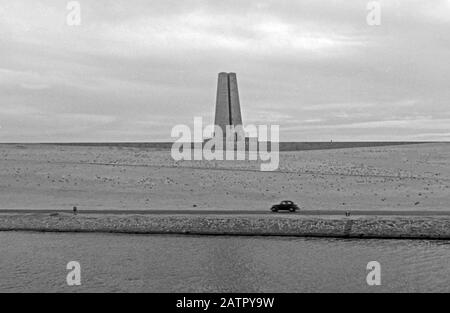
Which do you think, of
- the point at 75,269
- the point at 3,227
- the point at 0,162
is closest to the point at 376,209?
the point at 75,269

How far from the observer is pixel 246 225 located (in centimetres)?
3856

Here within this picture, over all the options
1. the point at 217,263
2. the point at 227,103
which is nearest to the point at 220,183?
the point at 227,103

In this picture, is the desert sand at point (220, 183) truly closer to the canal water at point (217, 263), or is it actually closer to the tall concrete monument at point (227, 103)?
the tall concrete monument at point (227, 103)

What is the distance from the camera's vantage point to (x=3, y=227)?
40.7m

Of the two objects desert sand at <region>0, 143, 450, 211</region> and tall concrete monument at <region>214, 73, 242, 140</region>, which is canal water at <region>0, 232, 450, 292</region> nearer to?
desert sand at <region>0, 143, 450, 211</region>

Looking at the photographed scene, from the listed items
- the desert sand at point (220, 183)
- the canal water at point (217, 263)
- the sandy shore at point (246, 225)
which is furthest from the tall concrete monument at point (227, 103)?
the canal water at point (217, 263)

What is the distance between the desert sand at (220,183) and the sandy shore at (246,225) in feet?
26.7

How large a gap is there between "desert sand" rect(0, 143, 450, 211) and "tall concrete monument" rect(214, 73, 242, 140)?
10.1 meters

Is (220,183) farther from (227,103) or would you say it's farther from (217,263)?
(217,263)

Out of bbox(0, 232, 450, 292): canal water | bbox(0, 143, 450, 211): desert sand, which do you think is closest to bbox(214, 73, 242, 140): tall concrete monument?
bbox(0, 143, 450, 211): desert sand

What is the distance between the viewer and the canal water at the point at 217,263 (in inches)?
928

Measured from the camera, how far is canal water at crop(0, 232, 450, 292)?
23.6 m

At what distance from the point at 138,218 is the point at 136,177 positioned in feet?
94.0
